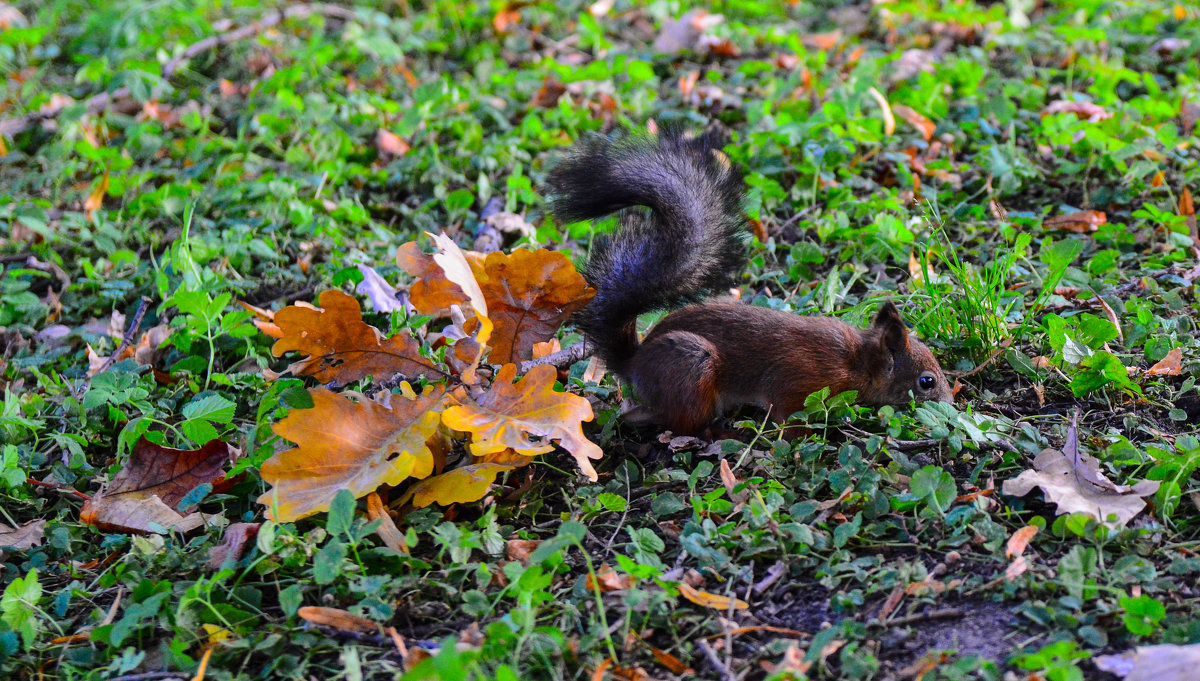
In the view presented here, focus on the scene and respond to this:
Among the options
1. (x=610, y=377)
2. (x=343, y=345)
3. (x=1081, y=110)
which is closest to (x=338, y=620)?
(x=343, y=345)

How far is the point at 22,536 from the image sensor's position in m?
2.64

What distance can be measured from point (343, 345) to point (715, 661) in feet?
4.69

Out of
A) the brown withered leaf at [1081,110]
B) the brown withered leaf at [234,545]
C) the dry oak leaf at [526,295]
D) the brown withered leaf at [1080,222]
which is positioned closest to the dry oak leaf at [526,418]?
the dry oak leaf at [526,295]

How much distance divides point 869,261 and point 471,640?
2227 mm

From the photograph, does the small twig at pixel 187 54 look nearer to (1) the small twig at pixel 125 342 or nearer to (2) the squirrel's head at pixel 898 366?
(1) the small twig at pixel 125 342

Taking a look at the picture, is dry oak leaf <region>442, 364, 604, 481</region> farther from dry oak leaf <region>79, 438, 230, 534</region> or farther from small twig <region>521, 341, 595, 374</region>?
dry oak leaf <region>79, 438, 230, 534</region>

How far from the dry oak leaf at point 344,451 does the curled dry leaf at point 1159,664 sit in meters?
1.49

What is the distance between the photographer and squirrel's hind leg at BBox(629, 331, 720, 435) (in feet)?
9.21

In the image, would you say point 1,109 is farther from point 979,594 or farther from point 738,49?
point 979,594

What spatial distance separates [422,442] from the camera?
247 centimetres

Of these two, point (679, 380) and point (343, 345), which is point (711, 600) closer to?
point (679, 380)

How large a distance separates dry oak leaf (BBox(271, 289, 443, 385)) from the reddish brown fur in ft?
2.08

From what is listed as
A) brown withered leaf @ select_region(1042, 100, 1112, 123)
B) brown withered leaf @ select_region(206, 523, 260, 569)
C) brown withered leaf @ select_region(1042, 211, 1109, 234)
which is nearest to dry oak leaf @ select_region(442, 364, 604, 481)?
brown withered leaf @ select_region(206, 523, 260, 569)

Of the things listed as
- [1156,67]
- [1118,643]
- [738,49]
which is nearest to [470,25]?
[738,49]
